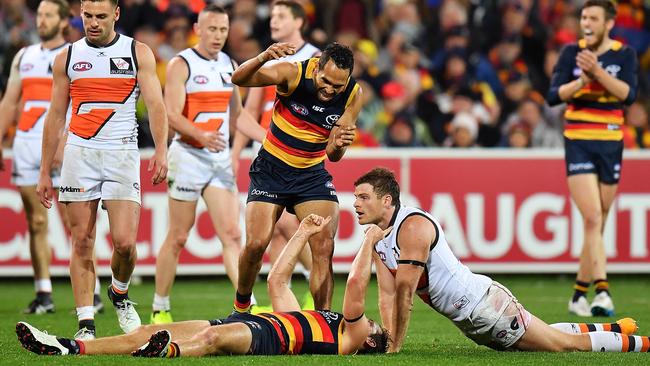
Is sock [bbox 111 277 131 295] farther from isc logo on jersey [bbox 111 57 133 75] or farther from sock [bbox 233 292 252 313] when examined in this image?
isc logo on jersey [bbox 111 57 133 75]

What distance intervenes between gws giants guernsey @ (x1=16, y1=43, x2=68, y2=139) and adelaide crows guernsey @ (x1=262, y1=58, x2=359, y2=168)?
135 inches

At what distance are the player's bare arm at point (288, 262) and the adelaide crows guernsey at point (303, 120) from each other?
27.7 inches

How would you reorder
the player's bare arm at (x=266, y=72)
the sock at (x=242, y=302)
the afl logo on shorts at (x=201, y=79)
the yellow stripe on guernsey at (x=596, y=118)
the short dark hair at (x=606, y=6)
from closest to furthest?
1. the player's bare arm at (x=266, y=72)
2. the sock at (x=242, y=302)
3. the afl logo on shorts at (x=201, y=79)
4. the short dark hair at (x=606, y=6)
5. the yellow stripe on guernsey at (x=596, y=118)

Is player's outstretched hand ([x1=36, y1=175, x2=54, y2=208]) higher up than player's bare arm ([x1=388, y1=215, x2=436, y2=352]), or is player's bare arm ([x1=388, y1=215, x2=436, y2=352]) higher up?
player's outstretched hand ([x1=36, y1=175, x2=54, y2=208])

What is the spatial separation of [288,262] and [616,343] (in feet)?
8.03

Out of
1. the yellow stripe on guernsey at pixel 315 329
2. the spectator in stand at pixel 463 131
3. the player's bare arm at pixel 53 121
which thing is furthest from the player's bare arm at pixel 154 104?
the spectator in stand at pixel 463 131

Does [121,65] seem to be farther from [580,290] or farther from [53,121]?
[580,290]

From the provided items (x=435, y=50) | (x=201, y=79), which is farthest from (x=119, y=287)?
(x=435, y=50)

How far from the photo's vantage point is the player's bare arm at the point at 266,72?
27.7 ft

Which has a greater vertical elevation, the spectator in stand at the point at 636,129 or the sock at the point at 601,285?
the spectator in stand at the point at 636,129

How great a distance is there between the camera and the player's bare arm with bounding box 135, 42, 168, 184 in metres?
8.93

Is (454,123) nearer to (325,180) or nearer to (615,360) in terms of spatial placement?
(325,180)

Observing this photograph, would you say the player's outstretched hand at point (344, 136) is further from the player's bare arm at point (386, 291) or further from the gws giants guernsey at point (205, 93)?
the gws giants guernsey at point (205, 93)

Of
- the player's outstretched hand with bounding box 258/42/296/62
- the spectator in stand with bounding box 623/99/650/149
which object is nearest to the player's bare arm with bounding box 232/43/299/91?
the player's outstretched hand with bounding box 258/42/296/62
